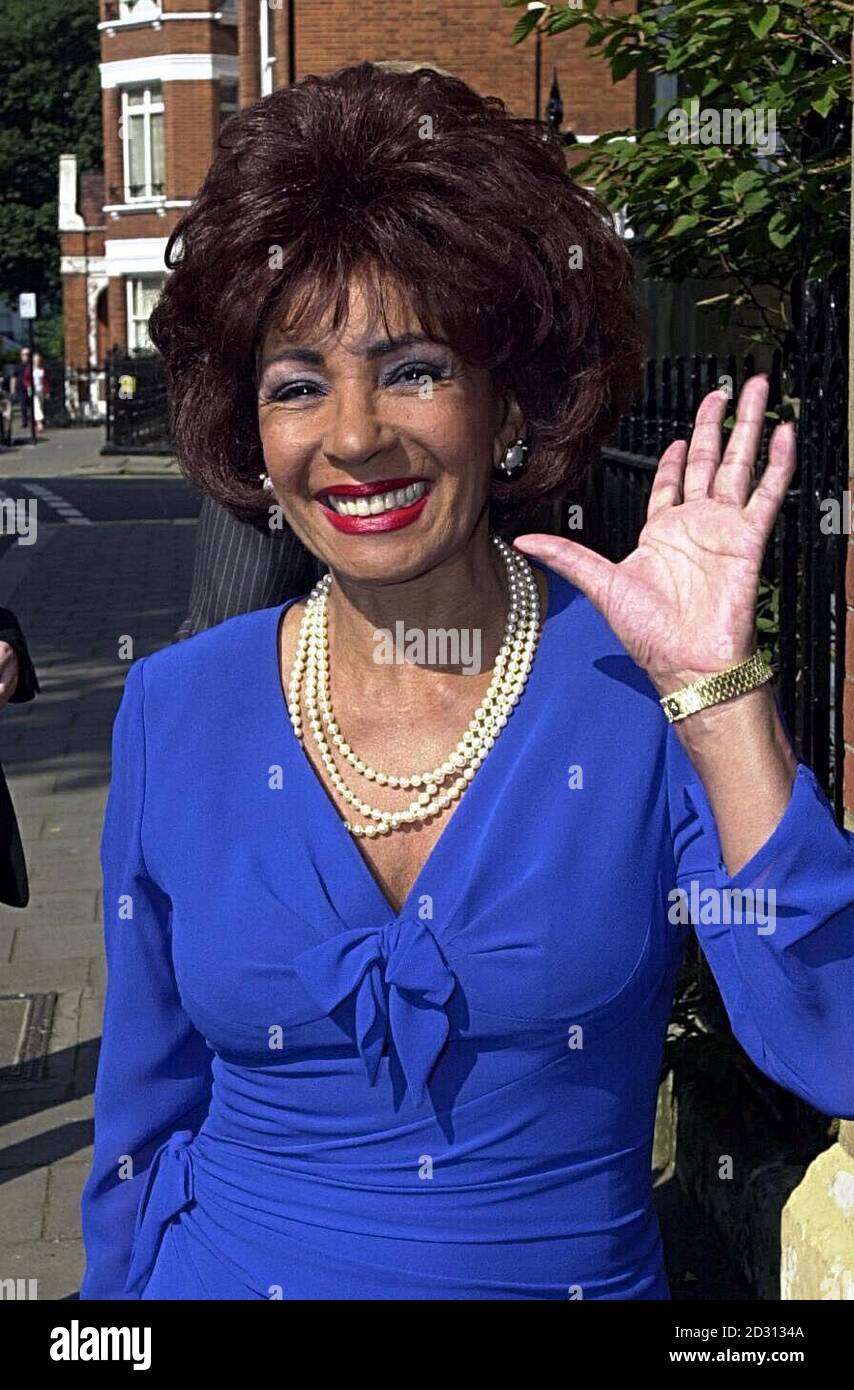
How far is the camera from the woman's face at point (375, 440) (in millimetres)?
2293

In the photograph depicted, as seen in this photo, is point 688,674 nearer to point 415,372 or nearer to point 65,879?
point 415,372

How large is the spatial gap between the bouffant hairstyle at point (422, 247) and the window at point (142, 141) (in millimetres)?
51908

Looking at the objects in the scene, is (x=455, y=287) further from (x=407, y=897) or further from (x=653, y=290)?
(x=653, y=290)

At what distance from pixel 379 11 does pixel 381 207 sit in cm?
2368

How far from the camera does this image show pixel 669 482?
2207 millimetres

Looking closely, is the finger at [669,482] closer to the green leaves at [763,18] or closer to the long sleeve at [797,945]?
the long sleeve at [797,945]

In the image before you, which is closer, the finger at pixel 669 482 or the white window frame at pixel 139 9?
the finger at pixel 669 482

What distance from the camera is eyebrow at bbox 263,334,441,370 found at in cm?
229

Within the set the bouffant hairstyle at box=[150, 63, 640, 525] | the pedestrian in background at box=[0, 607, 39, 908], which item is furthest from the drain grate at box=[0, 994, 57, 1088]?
the bouffant hairstyle at box=[150, 63, 640, 525]

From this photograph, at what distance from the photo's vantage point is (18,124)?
251 feet

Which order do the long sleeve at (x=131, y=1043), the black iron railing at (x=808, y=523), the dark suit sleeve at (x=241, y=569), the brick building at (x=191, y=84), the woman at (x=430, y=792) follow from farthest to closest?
1. the brick building at (x=191, y=84)
2. the black iron railing at (x=808, y=523)
3. the dark suit sleeve at (x=241, y=569)
4. the long sleeve at (x=131, y=1043)
5. the woman at (x=430, y=792)

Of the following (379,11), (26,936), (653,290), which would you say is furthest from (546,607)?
(379,11)

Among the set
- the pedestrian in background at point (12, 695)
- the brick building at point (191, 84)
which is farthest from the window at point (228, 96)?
the pedestrian in background at point (12, 695)

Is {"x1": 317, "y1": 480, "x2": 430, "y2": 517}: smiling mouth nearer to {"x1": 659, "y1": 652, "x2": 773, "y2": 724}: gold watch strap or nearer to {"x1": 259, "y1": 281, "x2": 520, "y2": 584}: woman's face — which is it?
{"x1": 259, "y1": 281, "x2": 520, "y2": 584}: woman's face
